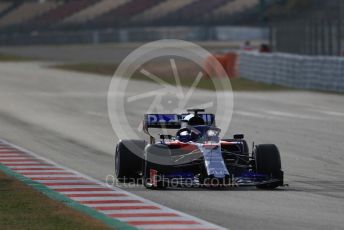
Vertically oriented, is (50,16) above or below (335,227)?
above

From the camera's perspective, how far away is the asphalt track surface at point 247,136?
1175cm

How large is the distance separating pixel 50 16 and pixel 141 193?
276ft

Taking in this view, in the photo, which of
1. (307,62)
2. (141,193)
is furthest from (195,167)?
(307,62)

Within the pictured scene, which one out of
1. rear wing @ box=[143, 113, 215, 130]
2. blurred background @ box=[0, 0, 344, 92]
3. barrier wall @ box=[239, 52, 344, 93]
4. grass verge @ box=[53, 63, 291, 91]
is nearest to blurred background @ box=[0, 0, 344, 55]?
blurred background @ box=[0, 0, 344, 92]

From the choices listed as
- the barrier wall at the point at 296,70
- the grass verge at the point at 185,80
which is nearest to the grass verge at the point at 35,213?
the barrier wall at the point at 296,70

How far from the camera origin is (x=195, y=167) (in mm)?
14016

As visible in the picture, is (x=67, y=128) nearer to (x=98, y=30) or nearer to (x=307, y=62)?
(x=307, y=62)

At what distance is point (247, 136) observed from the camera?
2223 centimetres

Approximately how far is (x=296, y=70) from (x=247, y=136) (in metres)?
18.0

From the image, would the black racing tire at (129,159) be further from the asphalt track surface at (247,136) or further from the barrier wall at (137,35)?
the barrier wall at (137,35)

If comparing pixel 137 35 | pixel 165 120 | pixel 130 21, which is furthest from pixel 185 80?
pixel 130 21

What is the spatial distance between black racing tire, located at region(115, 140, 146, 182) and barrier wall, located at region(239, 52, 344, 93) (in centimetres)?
2227

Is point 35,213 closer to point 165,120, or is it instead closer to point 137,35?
point 165,120

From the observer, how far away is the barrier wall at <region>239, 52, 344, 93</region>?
36.8 metres
